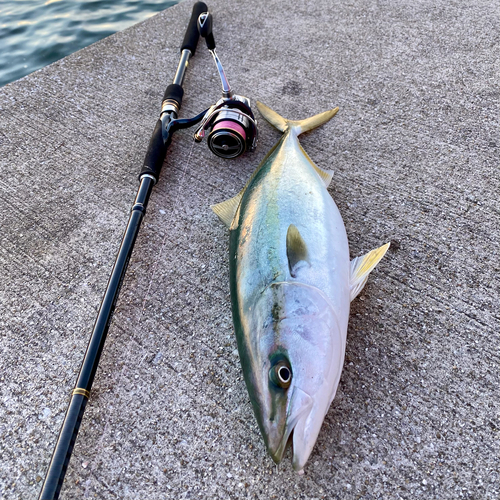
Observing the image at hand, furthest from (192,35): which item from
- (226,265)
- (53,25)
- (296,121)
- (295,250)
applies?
(53,25)

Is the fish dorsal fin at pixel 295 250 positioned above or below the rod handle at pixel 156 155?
above

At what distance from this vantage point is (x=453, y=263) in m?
2.17

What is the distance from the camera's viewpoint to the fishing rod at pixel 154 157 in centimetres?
159

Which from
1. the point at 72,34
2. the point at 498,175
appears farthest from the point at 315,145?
the point at 72,34

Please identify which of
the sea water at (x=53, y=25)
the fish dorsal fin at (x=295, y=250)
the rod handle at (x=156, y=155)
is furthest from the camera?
the sea water at (x=53, y=25)

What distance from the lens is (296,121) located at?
2.95 m

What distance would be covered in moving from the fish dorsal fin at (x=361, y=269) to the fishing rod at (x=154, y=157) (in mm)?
1235

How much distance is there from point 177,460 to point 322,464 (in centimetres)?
→ 62

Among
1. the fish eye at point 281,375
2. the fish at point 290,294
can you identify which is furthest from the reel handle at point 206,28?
the fish eye at point 281,375

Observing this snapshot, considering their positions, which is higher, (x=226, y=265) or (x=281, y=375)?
(x=281, y=375)

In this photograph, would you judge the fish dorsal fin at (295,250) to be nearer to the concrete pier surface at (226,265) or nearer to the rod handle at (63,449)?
the concrete pier surface at (226,265)

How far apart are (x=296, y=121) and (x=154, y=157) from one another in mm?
1113

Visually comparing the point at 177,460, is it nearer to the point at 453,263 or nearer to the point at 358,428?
the point at 358,428

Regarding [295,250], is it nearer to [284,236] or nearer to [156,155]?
[284,236]
